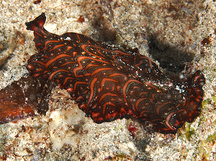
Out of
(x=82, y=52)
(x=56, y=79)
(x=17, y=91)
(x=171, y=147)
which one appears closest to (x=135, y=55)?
(x=82, y=52)

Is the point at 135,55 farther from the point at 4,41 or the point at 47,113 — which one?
the point at 4,41

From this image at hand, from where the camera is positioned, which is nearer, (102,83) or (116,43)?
(102,83)

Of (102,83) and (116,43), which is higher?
(116,43)
